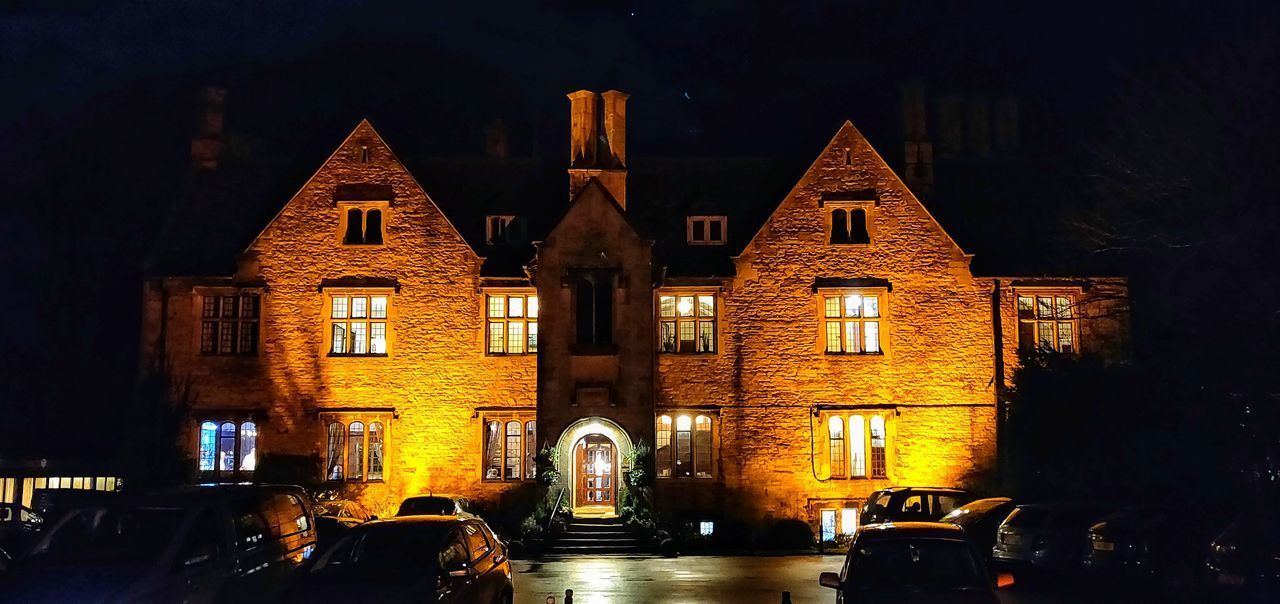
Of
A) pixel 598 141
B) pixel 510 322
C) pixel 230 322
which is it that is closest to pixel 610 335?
pixel 510 322

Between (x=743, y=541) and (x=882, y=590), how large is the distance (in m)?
18.4

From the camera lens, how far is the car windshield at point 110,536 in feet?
41.1

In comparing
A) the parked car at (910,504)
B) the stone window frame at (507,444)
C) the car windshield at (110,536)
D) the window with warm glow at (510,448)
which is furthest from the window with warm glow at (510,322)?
the car windshield at (110,536)

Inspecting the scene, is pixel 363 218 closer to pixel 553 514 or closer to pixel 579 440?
pixel 579 440

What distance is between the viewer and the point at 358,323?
105 feet

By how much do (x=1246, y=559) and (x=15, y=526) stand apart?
68.5ft

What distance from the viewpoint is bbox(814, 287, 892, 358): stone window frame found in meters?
31.5

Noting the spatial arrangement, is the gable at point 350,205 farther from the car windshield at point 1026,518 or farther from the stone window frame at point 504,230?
the car windshield at point 1026,518

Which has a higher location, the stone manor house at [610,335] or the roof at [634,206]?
the roof at [634,206]

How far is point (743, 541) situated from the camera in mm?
29688

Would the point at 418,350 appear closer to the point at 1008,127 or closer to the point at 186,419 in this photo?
the point at 186,419

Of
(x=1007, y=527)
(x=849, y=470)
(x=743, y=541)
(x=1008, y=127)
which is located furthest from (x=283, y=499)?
(x=1008, y=127)

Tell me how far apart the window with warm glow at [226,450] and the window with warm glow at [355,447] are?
2130 millimetres

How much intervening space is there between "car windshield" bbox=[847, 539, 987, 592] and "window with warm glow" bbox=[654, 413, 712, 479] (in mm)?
19146
